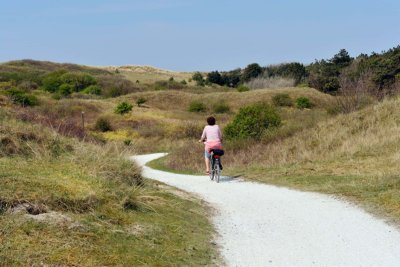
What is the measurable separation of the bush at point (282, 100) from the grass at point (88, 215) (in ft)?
225

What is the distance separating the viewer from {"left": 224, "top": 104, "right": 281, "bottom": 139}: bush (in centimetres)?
2834

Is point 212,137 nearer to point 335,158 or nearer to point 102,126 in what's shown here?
point 335,158

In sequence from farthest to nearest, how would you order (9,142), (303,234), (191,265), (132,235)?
(9,142) → (303,234) → (132,235) → (191,265)

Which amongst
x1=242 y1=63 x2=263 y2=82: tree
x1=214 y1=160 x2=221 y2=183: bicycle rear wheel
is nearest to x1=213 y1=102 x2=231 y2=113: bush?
x1=242 y1=63 x2=263 y2=82: tree

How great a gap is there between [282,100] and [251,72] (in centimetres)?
4937

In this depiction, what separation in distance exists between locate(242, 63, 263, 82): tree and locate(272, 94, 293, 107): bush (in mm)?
46414

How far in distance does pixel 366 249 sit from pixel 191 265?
2923 mm

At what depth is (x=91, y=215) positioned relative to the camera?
7559 millimetres

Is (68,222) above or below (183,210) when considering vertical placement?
above

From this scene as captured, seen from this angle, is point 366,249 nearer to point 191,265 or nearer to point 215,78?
point 191,265

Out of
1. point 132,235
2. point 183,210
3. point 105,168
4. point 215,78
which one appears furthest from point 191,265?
point 215,78

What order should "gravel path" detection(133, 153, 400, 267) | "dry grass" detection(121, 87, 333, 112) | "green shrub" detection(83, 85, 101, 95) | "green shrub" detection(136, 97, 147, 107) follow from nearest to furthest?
"gravel path" detection(133, 153, 400, 267)
"dry grass" detection(121, 87, 333, 112)
"green shrub" detection(136, 97, 147, 107)
"green shrub" detection(83, 85, 101, 95)

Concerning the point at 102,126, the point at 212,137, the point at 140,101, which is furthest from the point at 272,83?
the point at 212,137

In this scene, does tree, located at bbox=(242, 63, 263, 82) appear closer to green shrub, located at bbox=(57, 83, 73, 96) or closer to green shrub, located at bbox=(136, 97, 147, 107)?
green shrub, located at bbox=(136, 97, 147, 107)
